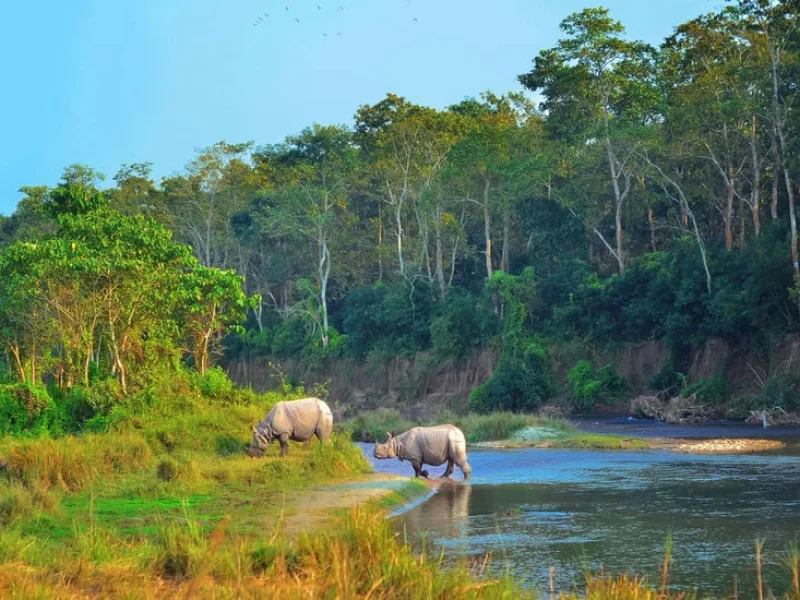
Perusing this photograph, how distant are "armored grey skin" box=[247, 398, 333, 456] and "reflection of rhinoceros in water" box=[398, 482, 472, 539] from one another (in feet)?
10.6

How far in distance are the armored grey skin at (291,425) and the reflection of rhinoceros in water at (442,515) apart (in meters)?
3.24

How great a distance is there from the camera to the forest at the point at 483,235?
92.5 ft

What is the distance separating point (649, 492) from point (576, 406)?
25728 millimetres

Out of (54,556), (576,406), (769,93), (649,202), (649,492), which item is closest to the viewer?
(54,556)

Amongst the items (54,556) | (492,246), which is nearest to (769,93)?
(492,246)

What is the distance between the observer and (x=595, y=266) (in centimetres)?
5206

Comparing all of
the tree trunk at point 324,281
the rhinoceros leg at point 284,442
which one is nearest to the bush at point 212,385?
the rhinoceros leg at point 284,442

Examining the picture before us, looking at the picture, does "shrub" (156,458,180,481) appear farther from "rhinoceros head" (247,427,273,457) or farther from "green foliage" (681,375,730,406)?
"green foliage" (681,375,730,406)

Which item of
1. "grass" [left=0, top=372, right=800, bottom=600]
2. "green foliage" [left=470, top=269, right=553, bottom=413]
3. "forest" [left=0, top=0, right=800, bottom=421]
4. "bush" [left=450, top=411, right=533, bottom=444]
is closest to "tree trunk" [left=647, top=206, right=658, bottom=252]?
"forest" [left=0, top=0, right=800, bottom=421]

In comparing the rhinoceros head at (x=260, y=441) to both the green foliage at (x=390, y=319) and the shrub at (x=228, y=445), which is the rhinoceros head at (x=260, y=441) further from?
the green foliage at (x=390, y=319)

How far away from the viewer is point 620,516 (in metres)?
16.5

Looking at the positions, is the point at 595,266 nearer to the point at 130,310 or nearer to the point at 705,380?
the point at 705,380

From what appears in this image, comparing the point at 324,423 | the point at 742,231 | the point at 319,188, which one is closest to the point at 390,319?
the point at 319,188

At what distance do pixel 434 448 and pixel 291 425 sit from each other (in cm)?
289
